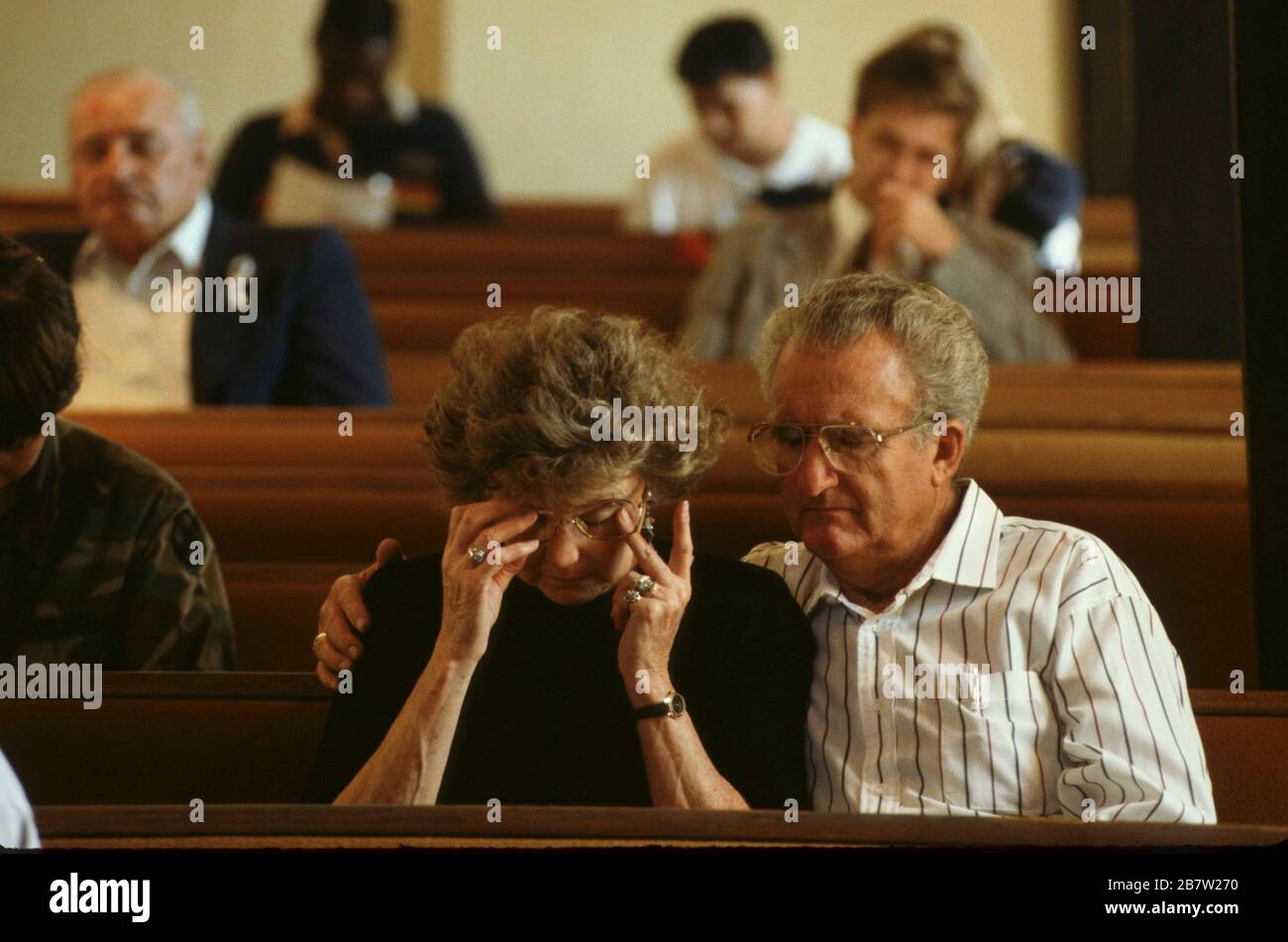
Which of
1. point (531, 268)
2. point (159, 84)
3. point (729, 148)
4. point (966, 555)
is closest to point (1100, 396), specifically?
point (966, 555)

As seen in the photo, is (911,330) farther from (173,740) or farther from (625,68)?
(625,68)

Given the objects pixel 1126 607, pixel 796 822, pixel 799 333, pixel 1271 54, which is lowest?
pixel 796 822

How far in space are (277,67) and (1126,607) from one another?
20.0 ft

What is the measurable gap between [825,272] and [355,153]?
2403 mm

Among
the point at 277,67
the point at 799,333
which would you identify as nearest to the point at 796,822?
the point at 799,333

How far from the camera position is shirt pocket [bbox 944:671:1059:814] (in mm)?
1675

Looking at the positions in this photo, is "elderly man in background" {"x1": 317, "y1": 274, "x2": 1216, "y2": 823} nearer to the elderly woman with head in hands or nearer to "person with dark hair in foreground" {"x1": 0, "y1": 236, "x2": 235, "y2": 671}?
the elderly woman with head in hands

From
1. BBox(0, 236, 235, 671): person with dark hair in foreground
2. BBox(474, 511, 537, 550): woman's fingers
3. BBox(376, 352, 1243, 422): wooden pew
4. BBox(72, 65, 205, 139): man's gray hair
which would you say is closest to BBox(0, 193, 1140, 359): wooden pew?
BBox(72, 65, 205, 139): man's gray hair

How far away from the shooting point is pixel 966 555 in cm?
174

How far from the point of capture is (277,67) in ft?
23.5

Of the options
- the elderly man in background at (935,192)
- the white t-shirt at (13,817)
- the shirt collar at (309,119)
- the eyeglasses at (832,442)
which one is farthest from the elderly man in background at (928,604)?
the shirt collar at (309,119)

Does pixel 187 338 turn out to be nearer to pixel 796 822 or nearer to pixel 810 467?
pixel 810 467

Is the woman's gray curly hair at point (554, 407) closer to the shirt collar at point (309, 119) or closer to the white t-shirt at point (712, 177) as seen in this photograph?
the white t-shirt at point (712, 177)

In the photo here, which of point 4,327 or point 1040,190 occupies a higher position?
point 1040,190
